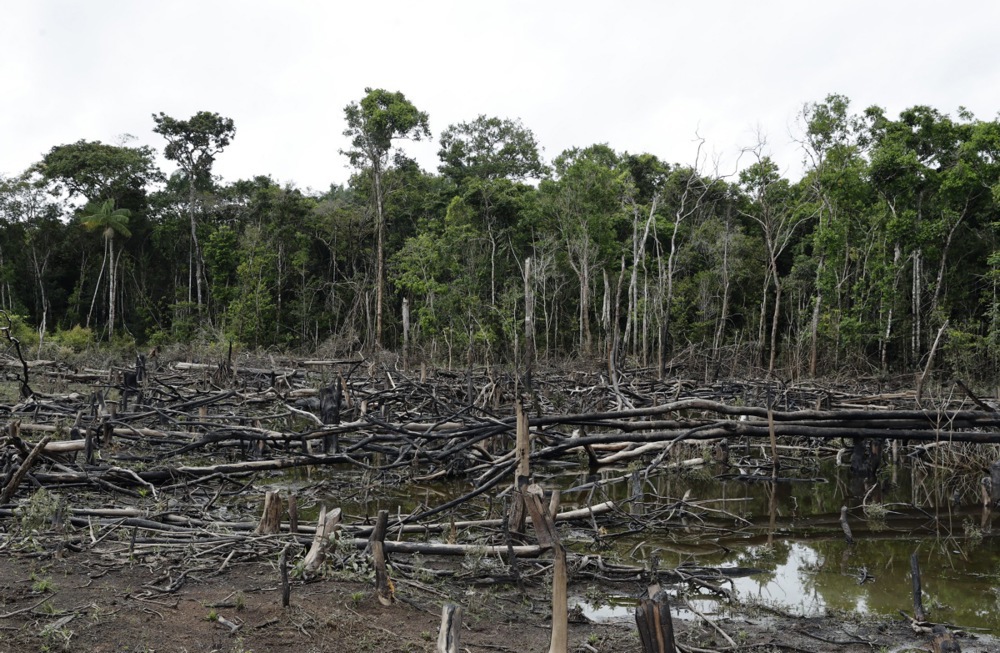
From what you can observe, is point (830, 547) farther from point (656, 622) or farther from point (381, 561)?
point (656, 622)

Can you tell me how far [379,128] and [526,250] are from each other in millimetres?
8504

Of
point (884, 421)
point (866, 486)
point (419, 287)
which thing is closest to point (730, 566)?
point (884, 421)

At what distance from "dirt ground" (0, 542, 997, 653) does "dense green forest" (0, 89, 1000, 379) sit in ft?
57.9

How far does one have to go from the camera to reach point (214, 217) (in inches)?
1581

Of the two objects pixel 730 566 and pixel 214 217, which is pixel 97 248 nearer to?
pixel 214 217

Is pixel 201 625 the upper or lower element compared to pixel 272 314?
lower

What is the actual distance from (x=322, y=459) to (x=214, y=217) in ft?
119

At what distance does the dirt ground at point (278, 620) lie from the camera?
3.79 m

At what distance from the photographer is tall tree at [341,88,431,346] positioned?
31.0m

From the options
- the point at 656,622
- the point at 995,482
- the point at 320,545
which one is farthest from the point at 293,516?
the point at 995,482

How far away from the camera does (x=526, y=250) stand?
3450cm

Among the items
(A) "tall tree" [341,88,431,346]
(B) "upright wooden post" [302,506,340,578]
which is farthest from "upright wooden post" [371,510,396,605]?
(A) "tall tree" [341,88,431,346]

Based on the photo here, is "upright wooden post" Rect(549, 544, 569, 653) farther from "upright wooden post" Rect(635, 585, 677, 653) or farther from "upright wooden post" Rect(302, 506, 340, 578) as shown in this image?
"upright wooden post" Rect(302, 506, 340, 578)

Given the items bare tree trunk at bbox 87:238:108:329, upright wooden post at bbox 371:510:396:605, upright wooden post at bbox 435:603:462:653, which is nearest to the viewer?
upright wooden post at bbox 435:603:462:653
